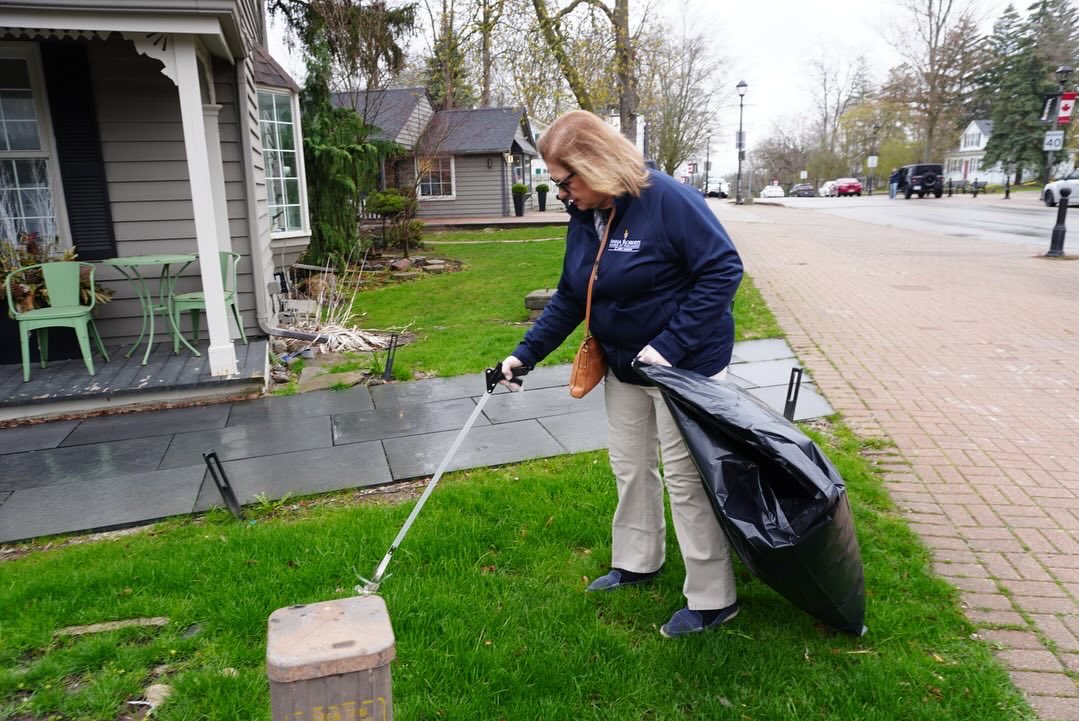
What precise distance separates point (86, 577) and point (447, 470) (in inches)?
70.4

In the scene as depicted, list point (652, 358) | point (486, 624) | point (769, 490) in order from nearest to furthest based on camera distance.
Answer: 1. point (769, 490)
2. point (652, 358)
3. point (486, 624)

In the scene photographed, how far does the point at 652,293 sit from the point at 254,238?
5.61 meters

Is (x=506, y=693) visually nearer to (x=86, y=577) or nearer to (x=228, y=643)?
(x=228, y=643)

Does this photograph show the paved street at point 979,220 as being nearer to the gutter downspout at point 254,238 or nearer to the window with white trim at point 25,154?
the gutter downspout at point 254,238

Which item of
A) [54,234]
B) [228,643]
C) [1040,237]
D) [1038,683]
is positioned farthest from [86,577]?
[1040,237]

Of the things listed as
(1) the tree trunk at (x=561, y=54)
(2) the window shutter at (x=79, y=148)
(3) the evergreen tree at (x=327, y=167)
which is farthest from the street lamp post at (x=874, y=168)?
(2) the window shutter at (x=79, y=148)

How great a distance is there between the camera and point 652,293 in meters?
2.52

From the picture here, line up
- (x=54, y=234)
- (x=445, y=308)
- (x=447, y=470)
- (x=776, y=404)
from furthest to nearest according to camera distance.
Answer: (x=445, y=308), (x=54, y=234), (x=776, y=404), (x=447, y=470)

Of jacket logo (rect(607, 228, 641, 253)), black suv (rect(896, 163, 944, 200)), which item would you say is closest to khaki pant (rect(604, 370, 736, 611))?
jacket logo (rect(607, 228, 641, 253))

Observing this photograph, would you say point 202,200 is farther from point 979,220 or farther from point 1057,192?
point 1057,192

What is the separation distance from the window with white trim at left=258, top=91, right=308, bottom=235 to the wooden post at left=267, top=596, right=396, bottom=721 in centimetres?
827

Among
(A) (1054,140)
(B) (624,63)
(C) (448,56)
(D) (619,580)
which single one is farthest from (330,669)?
(A) (1054,140)

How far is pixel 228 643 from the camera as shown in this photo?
262cm

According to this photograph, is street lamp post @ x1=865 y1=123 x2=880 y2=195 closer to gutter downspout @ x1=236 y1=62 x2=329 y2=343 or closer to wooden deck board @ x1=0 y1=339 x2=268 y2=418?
gutter downspout @ x1=236 y1=62 x2=329 y2=343
